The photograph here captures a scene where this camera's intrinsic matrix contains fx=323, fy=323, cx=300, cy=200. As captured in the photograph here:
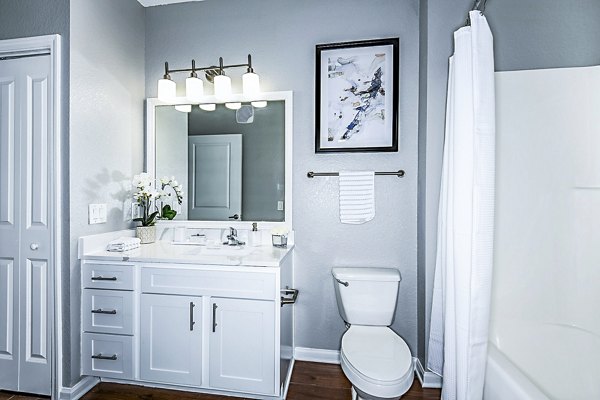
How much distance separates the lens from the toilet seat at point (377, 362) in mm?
1382

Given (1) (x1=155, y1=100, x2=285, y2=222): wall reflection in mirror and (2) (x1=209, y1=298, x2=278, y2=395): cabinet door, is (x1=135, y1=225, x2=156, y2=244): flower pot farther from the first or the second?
(2) (x1=209, y1=298, x2=278, y2=395): cabinet door

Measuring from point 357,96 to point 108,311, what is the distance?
2.04 metres

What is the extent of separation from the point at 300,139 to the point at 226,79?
0.66 metres

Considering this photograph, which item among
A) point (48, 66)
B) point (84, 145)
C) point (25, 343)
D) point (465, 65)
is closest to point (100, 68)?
point (48, 66)

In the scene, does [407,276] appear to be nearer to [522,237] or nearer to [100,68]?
[522,237]

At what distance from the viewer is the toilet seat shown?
1382 millimetres

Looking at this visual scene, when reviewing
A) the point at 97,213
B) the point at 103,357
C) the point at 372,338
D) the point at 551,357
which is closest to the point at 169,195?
the point at 97,213

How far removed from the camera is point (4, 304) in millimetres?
1926

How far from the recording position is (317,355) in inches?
88.9

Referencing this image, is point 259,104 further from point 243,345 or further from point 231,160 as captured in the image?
point 243,345

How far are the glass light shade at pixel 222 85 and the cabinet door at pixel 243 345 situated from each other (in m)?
1.39

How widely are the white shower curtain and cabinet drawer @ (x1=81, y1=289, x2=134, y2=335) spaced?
171cm

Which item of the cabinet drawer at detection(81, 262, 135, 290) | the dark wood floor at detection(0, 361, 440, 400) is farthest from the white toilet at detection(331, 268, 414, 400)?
the cabinet drawer at detection(81, 262, 135, 290)

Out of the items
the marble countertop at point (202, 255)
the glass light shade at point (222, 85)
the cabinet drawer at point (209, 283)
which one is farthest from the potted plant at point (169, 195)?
the glass light shade at point (222, 85)
